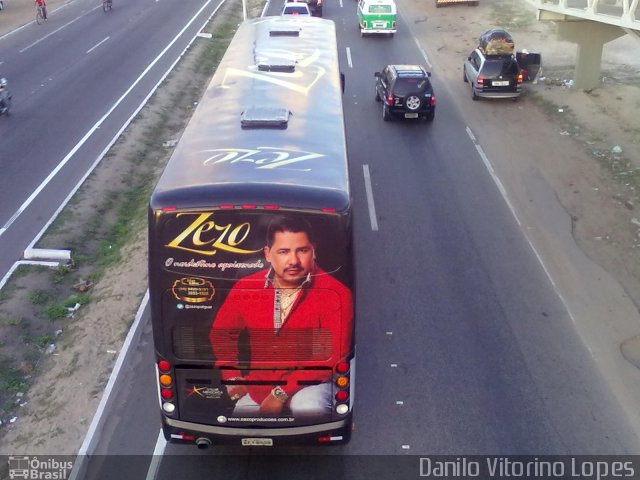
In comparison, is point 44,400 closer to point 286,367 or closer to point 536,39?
point 286,367

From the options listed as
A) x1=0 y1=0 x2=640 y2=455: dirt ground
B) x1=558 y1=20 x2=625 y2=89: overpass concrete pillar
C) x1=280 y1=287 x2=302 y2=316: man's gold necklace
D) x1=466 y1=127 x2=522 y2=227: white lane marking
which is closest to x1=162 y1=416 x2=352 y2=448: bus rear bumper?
x1=280 y1=287 x2=302 y2=316: man's gold necklace

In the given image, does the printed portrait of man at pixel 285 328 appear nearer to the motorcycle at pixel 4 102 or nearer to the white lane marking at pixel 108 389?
the white lane marking at pixel 108 389

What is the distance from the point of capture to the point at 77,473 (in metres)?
8.67

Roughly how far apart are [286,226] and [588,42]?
20735 mm

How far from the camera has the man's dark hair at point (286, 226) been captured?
718 centimetres

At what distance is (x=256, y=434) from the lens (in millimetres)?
8312

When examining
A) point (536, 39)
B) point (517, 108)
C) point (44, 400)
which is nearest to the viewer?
point (44, 400)

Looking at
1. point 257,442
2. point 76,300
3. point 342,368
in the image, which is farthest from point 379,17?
point 257,442

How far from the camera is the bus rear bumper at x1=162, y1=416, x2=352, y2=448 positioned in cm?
830

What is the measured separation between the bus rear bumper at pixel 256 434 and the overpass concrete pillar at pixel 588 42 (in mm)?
20129

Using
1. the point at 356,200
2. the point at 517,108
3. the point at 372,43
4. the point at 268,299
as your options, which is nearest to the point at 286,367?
the point at 268,299

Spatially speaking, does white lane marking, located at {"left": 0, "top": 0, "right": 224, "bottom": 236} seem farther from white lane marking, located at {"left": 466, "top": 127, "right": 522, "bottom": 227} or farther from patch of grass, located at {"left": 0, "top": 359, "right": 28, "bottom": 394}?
white lane marking, located at {"left": 466, "top": 127, "right": 522, "bottom": 227}

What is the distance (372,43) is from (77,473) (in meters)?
28.2

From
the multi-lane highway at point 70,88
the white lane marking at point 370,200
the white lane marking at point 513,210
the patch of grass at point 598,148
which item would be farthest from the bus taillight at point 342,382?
the patch of grass at point 598,148
